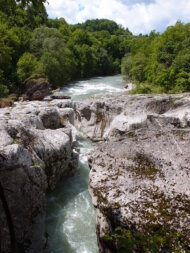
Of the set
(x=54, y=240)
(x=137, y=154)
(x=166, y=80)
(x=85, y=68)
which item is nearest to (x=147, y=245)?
(x=137, y=154)

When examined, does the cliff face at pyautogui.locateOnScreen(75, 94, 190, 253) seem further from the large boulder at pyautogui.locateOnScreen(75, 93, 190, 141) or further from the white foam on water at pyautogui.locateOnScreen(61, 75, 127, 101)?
the white foam on water at pyautogui.locateOnScreen(61, 75, 127, 101)

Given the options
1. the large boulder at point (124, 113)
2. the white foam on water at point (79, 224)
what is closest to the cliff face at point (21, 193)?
the white foam on water at point (79, 224)

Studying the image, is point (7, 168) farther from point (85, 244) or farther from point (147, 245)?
point (147, 245)

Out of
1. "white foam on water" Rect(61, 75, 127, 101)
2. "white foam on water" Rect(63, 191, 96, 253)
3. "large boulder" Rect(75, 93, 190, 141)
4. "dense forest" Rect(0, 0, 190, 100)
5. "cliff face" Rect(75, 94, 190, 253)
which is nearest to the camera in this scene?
"cliff face" Rect(75, 94, 190, 253)

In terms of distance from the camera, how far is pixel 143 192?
12.1ft

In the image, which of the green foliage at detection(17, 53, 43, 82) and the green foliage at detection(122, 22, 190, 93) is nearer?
the green foliage at detection(122, 22, 190, 93)

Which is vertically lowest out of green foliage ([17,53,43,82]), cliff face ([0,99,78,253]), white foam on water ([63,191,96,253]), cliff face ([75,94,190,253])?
white foam on water ([63,191,96,253])

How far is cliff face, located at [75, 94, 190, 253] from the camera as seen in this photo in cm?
321

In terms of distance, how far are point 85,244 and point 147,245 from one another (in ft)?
15.7

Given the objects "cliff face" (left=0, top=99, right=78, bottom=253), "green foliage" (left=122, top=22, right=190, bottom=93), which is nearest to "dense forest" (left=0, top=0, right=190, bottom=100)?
"green foliage" (left=122, top=22, right=190, bottom=93)

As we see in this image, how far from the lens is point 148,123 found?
1147cm

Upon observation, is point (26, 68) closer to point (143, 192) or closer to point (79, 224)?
point (79, 224)

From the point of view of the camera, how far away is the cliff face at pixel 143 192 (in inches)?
126

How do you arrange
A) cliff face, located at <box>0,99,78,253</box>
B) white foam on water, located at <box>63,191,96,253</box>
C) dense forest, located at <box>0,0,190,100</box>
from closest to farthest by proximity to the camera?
cliff face, located at <box>0,99,78,253</box> → white foam on water, located at <box>63,191,96,253</box> → dense forest, located at <box>0,0,190,100</box>
